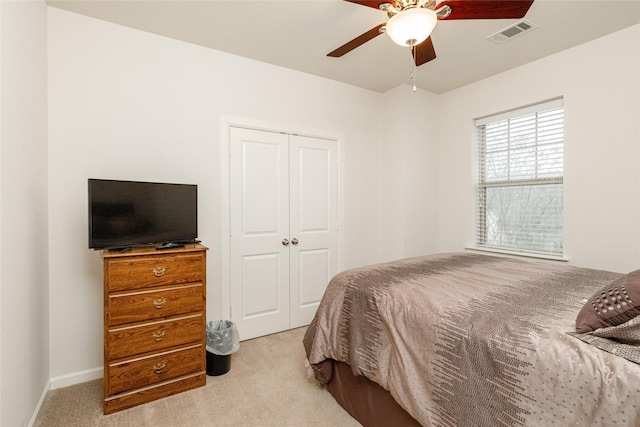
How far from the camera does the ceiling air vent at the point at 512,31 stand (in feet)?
8.14

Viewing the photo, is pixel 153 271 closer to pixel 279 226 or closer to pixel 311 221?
pixel 279 226

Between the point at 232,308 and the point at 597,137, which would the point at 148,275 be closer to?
the point at 232,308

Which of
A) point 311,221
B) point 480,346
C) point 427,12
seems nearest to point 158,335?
point 311,221

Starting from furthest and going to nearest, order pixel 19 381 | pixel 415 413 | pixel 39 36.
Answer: pixel 39 36 → pixel 19 381 → pixel 415 413

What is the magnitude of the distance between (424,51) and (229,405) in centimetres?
272

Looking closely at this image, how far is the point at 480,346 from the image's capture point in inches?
49.9

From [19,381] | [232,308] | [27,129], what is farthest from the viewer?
[232,308]

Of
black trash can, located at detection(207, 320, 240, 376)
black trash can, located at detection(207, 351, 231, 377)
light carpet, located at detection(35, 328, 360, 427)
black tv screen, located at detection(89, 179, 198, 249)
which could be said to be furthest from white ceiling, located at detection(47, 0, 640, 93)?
light carpet, located at detection(35, 328, 360, 427)

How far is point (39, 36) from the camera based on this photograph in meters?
2.06

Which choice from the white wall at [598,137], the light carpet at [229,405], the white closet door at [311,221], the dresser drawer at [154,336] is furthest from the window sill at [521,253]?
the dresser drawer at [154,336]

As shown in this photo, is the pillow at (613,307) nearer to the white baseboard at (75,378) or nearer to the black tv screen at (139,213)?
the black tv screen at (139,213)

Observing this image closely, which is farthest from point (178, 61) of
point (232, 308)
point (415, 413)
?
point (415, 413)

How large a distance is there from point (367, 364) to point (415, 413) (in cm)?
36

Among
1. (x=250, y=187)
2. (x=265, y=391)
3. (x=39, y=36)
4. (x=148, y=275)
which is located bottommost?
(x=265, y=391)
